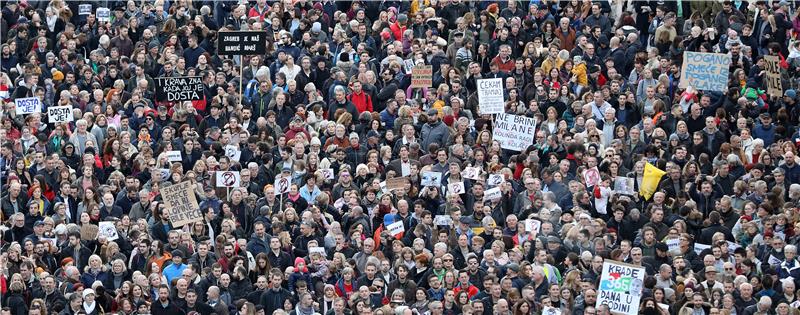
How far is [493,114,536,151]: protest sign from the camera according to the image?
123ft

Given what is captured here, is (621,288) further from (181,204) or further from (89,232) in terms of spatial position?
(89,232)

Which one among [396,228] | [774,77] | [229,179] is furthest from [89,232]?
[774,77]

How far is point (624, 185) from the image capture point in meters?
35.7

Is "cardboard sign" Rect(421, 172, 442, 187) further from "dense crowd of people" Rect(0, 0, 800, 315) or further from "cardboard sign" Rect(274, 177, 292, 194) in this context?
"cardboard sign" Rect(274, 177, 292, 194)

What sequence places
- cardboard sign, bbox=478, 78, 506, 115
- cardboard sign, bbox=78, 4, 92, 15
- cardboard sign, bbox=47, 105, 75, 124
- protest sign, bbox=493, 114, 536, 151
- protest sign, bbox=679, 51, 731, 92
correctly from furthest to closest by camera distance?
cardboard sign, bbox=78, 4, 92, 15 → cardboard sign, bbox=47, 105, 75, 124 → protest sign, bbox=679, 51, 731, 92 → cardboard sign, bbox=478, 78, 506, 115 → protest sign, bbox=493, 114, 536, 151

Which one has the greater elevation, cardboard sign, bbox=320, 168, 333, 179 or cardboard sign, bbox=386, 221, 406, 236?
cardboard sign, bbox=320, 168, 333, 179

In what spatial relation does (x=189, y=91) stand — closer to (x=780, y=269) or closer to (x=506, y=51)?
(x=506, y=51)

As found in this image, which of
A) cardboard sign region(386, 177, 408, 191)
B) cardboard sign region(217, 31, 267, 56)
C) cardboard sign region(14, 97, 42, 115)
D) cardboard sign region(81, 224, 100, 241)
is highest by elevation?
cardboard sign region(217, 31, 267, 56)

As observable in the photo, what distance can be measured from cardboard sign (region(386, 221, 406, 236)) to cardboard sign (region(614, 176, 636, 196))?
2884mm

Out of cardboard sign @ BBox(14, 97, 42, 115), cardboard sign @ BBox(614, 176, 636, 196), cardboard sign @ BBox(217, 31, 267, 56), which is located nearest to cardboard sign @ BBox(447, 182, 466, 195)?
cardboard sign @ BBox(614, 176, 636, 196)

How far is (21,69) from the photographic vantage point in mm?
41250

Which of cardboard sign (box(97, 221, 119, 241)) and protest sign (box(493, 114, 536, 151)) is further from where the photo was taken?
protest sign (box(493, 114, 536, 151))

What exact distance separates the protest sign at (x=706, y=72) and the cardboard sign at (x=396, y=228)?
5786mm

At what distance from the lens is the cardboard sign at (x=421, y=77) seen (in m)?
39.4
